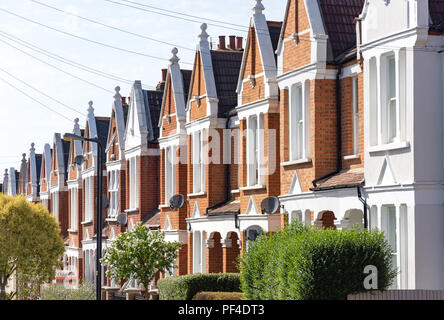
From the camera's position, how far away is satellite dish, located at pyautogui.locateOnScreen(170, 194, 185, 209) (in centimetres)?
3797

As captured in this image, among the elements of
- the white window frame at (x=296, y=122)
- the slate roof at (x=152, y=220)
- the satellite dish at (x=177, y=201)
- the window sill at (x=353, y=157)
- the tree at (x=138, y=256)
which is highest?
the white window frame at (x=296, y=122)

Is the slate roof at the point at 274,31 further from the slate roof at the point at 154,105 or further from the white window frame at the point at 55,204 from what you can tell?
the white window frame at the point at 55,204

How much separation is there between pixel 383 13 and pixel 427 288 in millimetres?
6995

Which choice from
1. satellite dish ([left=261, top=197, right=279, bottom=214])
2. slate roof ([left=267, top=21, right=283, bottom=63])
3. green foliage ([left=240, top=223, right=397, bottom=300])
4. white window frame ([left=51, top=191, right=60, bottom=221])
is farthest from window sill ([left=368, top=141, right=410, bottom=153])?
white window frame ([left=51, top=191, right=60, bottom=221])

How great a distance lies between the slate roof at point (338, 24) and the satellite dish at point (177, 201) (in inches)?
506

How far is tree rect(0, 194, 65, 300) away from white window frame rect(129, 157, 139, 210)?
7951 millimetres

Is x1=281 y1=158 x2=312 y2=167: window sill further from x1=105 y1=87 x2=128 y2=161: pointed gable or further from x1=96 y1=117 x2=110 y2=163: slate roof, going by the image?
x1=96 y1=117 x2=110 y2=163: slate roof

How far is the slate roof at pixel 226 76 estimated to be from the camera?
121 ft

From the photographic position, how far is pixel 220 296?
27141mm

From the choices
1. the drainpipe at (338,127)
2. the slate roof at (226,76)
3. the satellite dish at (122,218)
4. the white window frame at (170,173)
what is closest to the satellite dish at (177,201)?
the white window frame at (170,173)

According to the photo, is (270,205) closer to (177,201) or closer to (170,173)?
(177,201)

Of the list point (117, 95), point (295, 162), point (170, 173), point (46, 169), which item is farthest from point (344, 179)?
point (46, 169)

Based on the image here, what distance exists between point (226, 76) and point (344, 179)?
43.9 ft
